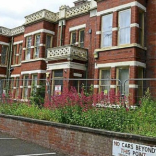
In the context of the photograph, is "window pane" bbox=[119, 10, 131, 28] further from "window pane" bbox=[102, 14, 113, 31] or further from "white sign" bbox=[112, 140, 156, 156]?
"white sign" bbox=[112, 140, 156, 156]

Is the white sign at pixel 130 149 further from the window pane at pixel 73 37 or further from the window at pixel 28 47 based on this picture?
the window at pixel 28 47

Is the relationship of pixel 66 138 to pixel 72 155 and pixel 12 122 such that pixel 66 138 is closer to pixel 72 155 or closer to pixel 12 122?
pixel 72 155

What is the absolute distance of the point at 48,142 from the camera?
841cm

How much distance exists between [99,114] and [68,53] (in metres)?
9.29

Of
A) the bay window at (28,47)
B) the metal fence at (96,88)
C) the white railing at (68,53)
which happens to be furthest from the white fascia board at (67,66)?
the bay window at (28,47)

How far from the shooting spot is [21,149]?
26.0 ft

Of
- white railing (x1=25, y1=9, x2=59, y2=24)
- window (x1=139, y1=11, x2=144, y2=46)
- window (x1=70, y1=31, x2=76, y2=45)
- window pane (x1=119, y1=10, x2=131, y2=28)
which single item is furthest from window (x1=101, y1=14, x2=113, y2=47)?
white railing (x1=25, y1=9, x2=59, y2=24)

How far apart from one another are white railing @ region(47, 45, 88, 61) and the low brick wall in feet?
24.1

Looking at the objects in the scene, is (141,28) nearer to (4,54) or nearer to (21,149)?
(21,149)

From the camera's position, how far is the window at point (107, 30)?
15424 mm

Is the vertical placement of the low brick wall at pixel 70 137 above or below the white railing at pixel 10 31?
below

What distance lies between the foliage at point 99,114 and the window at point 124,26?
6.79m

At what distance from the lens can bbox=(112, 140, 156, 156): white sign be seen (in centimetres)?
572

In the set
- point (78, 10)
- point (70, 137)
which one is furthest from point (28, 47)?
point (70, 137)
